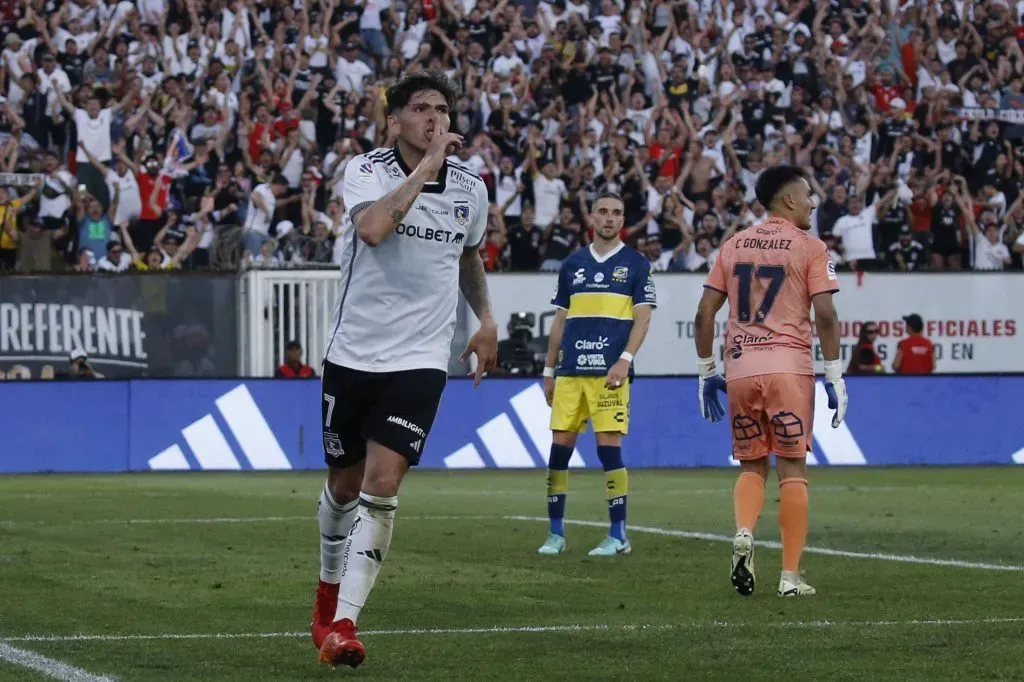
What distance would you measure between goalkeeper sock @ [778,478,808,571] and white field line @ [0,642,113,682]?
3.84 m

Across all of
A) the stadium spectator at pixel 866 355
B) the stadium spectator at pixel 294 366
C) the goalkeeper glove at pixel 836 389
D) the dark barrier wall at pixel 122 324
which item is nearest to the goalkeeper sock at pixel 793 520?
the goalkeeper glove at pixel 836 389

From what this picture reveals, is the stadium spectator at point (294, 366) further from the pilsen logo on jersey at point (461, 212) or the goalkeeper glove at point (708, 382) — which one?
the pilsen logo on jersey at point (461, 212)

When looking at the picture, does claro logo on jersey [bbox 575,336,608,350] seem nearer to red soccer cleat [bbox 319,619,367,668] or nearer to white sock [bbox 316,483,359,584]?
white sock [bbox 316,483,359,584]

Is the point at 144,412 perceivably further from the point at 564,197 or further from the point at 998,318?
the point at 998,318

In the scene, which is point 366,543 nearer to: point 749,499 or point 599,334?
point 749,499

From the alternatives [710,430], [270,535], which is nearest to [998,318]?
[710,430]

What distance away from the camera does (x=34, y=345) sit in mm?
24984

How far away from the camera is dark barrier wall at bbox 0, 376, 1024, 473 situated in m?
23.4

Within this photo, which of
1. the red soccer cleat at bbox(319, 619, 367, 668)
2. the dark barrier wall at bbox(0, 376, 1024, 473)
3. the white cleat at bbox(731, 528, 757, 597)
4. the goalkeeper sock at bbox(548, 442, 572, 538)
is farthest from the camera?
the dark barrier wall at bbox(0, 376, 1024, 473)

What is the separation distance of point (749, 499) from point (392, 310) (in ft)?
9.68

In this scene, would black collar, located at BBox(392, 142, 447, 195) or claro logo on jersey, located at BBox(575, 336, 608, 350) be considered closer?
black collar, located at BBox(392, 142, 447, 195)

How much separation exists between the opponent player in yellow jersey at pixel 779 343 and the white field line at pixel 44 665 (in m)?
3.64

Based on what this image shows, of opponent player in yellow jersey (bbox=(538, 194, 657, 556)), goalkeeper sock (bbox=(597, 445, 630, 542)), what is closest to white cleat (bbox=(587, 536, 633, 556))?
goalkeeper sock (bbox=(597, 445, 630, 542))

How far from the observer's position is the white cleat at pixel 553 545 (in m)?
12.1
